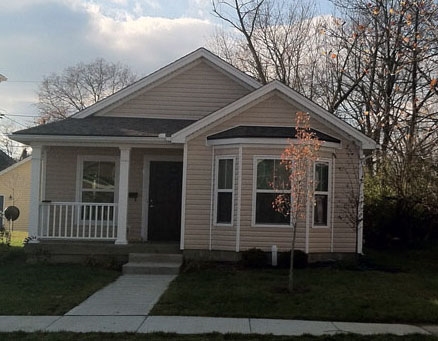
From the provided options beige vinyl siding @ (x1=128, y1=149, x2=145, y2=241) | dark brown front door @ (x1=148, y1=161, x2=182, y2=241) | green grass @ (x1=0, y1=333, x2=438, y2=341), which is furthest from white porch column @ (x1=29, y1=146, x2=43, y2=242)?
green grass @ (x1=0, y1=333, x2=438, y2=341)

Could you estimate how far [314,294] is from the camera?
380 inches

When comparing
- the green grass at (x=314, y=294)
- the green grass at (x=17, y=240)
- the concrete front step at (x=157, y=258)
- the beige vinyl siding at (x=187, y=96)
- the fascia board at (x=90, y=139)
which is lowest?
the green grass at (x=17, y=240)

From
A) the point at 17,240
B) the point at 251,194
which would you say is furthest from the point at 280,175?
the point at 17,240

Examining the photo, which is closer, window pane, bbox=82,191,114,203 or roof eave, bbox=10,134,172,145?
roof eave, bbox=10,134,172,145

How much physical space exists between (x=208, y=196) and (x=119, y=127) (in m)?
3.14

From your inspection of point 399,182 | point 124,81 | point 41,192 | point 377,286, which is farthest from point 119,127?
point 124,81

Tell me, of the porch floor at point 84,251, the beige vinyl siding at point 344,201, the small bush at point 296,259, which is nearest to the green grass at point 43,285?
the porch floor at point 84,251

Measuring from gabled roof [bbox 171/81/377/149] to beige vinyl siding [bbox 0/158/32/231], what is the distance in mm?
25899

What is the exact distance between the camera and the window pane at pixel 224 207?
13.2 m

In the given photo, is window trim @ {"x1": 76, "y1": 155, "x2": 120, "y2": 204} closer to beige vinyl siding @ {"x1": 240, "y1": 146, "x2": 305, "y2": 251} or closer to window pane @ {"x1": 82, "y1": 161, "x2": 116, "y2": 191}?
window pane @ {"x1": 82, "y1": 161, "x2": 116, "y2": 191}

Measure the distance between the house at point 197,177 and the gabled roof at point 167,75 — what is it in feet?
0.13

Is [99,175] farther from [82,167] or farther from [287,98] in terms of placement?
[287,98]

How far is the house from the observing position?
1294cm

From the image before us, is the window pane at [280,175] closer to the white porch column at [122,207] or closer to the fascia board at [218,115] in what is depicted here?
the fascia board at [218,115]
